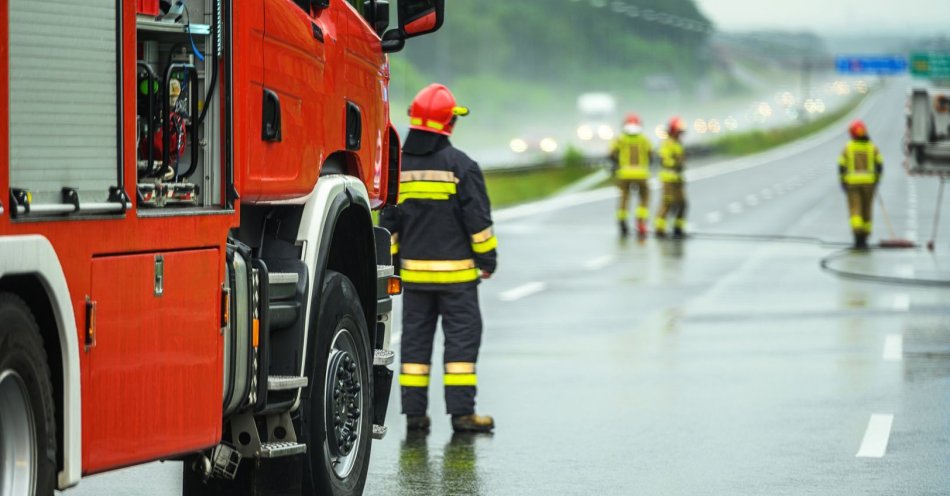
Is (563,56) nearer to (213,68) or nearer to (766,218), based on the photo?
(766,218)

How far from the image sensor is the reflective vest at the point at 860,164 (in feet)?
92.0

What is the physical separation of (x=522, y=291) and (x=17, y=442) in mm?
15457

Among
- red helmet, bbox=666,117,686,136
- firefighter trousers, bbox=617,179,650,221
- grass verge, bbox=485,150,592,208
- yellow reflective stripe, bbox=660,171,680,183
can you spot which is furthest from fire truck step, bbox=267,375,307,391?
grass verge, bbox=485,150,592,208

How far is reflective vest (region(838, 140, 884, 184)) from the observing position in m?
28.0

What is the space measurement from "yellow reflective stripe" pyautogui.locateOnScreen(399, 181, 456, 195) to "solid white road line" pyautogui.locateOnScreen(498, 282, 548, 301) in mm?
8964

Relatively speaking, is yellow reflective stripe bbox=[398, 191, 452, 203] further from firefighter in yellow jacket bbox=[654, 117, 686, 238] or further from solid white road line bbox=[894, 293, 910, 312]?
firefighter in yellow jacket bbox=[654, 117, 686, 238]

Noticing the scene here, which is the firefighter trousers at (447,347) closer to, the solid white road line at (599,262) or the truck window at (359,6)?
the truck window at (359,6)

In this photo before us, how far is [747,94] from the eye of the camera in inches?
6329

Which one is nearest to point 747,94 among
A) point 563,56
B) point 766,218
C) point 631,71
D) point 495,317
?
point 631,71

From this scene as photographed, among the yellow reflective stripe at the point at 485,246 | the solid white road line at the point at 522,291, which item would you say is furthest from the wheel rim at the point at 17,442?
the solid white road line at the point at 522,291

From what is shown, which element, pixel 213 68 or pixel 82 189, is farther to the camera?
pixel 213 68

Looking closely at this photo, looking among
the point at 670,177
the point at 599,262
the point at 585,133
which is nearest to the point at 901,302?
the point at 599,262

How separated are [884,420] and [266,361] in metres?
5.16

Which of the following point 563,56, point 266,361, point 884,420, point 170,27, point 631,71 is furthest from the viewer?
point 631,71
